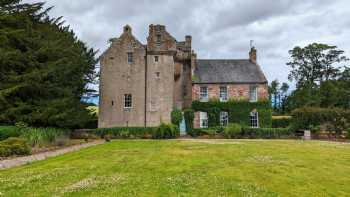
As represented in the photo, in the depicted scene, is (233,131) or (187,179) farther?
(233,131)

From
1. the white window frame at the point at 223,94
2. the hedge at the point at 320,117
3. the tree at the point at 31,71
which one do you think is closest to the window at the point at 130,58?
the tree at the point at 31,71

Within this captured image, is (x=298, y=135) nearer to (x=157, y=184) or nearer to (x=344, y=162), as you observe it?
(x=344, y=162)

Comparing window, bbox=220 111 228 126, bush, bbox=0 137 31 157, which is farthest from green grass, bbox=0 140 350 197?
window, bbox=220 111 228 126

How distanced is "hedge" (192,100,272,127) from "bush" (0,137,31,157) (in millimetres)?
20677

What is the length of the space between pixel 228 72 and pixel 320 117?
11.1 metres

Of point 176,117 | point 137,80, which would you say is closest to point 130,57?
point 137,80

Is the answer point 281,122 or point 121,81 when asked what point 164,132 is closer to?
point 121,81

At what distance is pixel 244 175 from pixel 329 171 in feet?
10.4

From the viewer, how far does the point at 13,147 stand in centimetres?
1508

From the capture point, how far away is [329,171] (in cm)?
990

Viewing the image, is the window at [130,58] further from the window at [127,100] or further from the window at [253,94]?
the window at [253,94]

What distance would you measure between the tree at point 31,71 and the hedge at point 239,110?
14.9m

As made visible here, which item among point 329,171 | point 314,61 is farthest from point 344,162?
point 314,61

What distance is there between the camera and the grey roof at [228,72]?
33.7 metres
